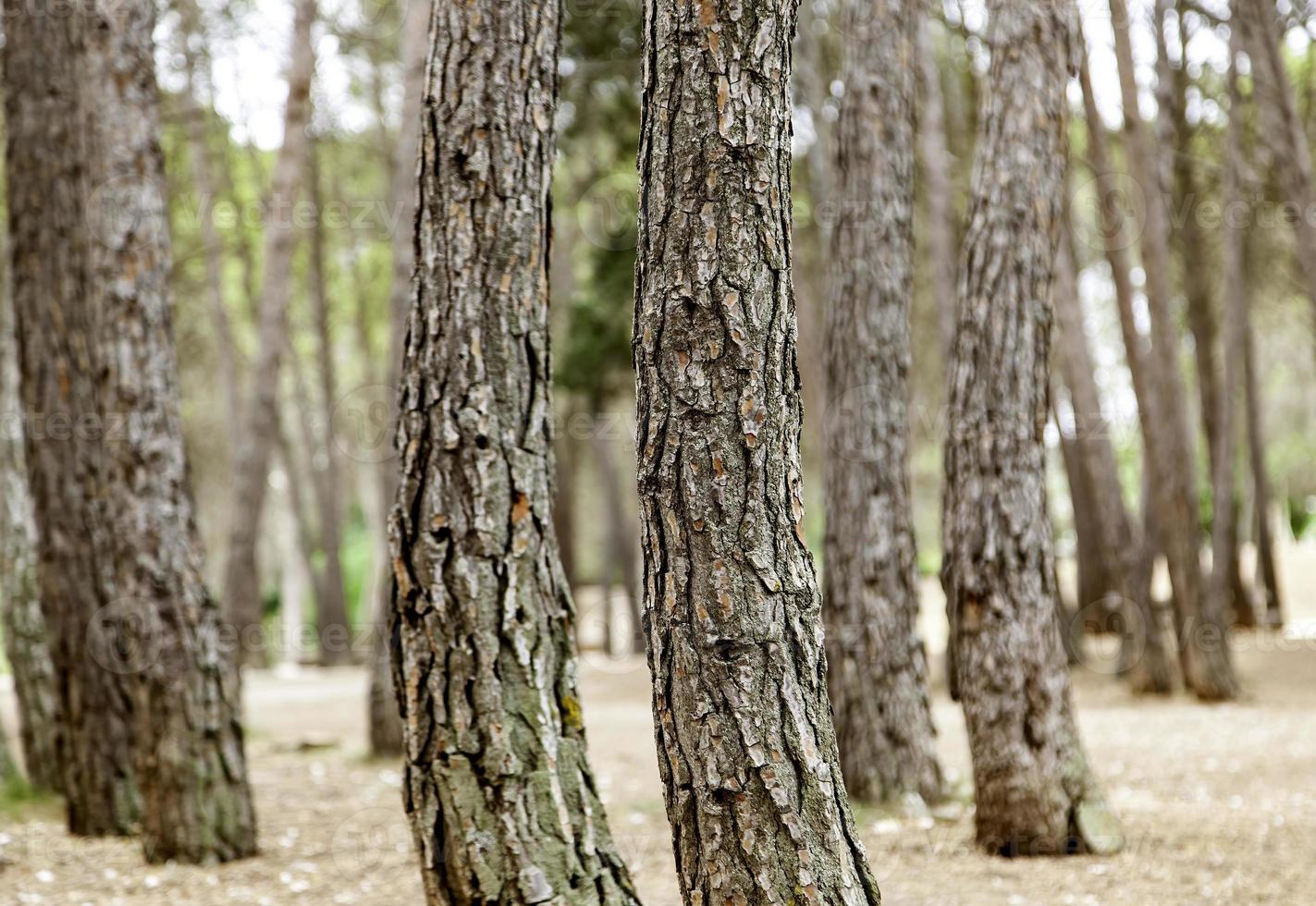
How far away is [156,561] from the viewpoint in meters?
4.47

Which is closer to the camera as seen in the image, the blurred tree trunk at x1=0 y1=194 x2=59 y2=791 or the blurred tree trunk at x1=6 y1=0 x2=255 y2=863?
the blurred tree trunk at x1=6 y1=0 x2=255 y2=863

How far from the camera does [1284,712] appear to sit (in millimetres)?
8430

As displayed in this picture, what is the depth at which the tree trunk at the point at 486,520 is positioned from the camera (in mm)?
2828

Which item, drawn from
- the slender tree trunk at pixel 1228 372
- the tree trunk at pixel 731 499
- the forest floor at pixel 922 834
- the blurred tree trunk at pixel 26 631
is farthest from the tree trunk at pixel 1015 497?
the slender tree trunk at pixel 1228 372

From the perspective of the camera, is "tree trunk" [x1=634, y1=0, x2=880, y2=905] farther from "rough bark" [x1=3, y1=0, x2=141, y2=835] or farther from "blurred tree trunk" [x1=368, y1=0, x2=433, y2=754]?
"blurred tree trunk" [x1=368, y1=0, x2=433, y2=754]

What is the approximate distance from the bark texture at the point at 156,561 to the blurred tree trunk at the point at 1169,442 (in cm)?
687

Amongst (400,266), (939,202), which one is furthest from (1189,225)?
(400,266)

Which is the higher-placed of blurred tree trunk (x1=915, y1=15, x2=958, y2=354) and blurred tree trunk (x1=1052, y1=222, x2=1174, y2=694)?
blurred tree trunk (x1=915, y1=15, x2=958, y2=354)

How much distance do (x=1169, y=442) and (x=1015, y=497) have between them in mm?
5235

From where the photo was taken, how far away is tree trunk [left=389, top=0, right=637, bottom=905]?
283cm

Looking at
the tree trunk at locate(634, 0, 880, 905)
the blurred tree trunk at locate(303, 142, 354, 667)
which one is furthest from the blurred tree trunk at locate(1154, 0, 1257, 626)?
the blurred tree trunk at locate(303, 142, 354, 667)

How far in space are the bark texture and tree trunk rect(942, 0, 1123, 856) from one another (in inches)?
110

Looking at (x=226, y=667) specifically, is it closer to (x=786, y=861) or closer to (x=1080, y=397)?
(x=786, y=861)

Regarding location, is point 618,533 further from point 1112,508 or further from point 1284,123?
point 1284,123
